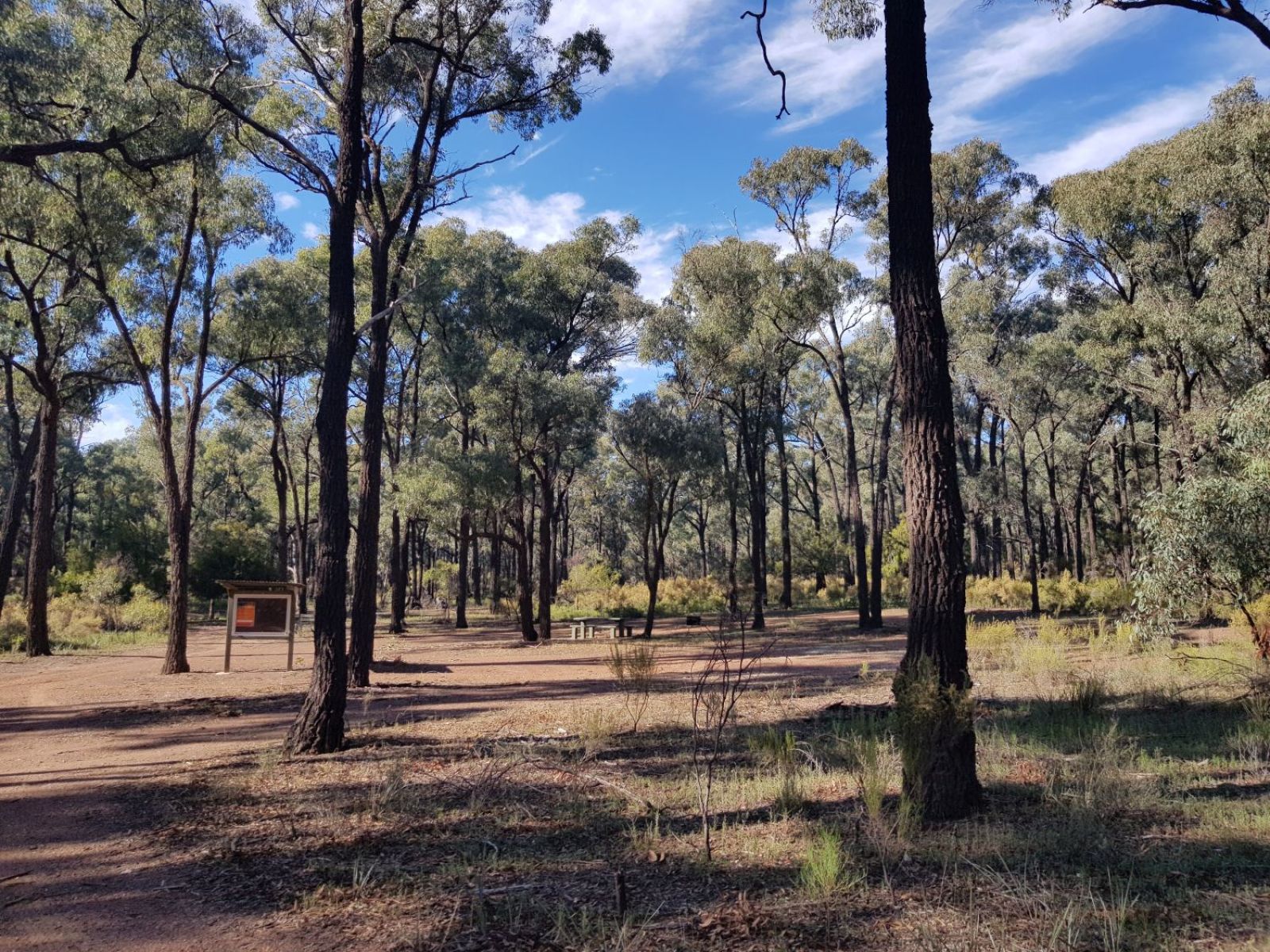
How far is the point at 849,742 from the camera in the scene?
7020 millimetres

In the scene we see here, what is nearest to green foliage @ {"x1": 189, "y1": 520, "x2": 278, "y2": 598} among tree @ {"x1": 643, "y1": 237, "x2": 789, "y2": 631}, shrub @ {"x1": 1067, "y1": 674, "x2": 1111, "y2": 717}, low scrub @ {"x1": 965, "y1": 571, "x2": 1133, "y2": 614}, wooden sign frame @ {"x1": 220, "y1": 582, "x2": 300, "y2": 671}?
tree @ {"x1": 643, "y1": 237, "x2": 789, "y2": 631}

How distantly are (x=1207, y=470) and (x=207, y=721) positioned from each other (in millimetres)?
13540

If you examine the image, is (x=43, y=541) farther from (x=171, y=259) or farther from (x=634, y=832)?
(x=634, y=832)

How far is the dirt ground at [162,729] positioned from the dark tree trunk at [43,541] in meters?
0.72

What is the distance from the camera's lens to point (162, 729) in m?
9.41

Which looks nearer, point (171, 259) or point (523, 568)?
point (171, 259)

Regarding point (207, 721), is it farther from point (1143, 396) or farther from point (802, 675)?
point (1143, 396)

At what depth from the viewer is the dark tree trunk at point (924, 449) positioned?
5137 millimetres

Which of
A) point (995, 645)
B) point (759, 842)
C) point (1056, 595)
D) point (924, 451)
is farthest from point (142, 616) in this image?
point (1056, 595)

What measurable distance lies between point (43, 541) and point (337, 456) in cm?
1326

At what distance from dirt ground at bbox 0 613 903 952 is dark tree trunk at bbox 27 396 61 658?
723mm

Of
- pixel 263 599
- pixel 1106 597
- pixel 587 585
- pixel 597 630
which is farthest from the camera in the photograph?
pixel 587 585

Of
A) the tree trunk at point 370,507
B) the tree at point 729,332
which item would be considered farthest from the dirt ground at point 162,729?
the tree at point 729,332

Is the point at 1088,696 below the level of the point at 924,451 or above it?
below
